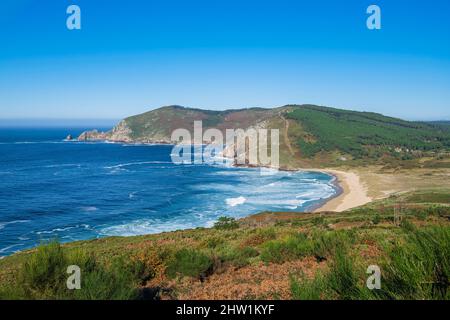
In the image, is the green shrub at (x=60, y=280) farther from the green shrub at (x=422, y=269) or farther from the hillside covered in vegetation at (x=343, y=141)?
the hillside covered in vegetation at (x=343, y=141)

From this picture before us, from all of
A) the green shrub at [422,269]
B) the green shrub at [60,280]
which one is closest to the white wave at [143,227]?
the green shrub at [60,280]

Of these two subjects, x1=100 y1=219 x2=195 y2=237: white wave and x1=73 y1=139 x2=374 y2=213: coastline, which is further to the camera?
x1=73 y1=139 x2=374 y2=213: coastline

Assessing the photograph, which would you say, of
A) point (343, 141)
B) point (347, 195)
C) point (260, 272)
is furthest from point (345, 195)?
point (343, 141)

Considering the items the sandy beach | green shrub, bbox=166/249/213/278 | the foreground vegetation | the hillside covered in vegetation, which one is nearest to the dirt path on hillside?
the hillside covered in vegetation

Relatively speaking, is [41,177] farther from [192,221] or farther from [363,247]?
[363,247]

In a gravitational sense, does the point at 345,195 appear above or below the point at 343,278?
below

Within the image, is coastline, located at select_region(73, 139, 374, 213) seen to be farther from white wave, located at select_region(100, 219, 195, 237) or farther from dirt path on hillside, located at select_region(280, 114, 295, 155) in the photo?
dirt path on hillside, located at select_region(280, 114, 295, 155)

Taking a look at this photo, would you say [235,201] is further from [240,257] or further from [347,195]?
[240,257]
